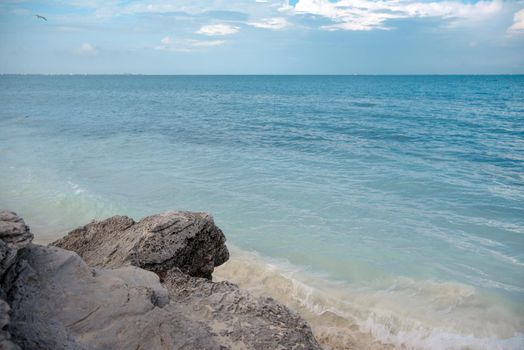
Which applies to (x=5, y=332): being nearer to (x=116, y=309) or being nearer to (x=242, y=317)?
(x=116, y=309)

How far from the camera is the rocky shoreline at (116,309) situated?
2.84 m

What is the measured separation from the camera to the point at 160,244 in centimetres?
477

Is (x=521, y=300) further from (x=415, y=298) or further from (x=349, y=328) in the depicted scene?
(x=349, y=328)

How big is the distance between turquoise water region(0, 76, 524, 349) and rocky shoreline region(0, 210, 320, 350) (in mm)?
3117

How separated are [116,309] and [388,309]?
15.8ft

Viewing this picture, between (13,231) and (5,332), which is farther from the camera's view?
(13,231)

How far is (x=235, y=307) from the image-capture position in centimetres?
370

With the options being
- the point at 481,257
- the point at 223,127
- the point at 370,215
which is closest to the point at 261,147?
the point at 223,127

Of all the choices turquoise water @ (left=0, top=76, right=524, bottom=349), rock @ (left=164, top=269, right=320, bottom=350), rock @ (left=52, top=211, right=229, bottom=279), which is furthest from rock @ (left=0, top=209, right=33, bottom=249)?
turquoise water @ (left=0, top=76, right=524, bottom=349)

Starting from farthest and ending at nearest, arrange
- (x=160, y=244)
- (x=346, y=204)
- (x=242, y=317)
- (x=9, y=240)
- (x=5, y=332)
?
1. (x=346, y=204)
2. (x=160, y=244)
3. (x=242, y=317)
4. (x=9, y=240)
5. (x=5, y=332)

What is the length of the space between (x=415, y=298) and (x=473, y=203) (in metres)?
5.35

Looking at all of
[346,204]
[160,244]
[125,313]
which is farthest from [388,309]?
[125,313]

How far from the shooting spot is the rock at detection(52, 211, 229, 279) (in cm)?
468

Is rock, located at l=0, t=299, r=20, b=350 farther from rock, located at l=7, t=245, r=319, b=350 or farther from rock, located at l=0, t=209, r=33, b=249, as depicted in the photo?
rock, located at l=0, t=209, r=33, b=249
